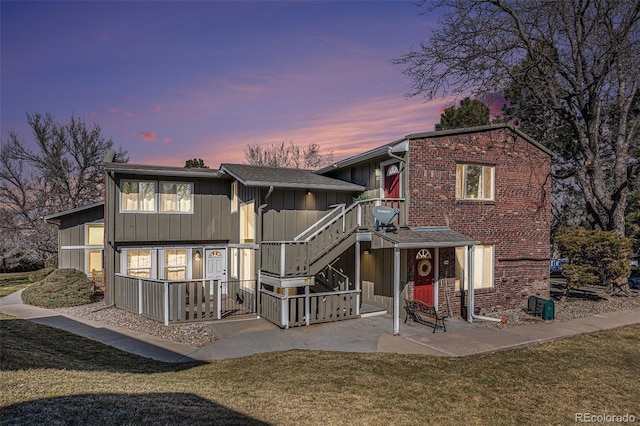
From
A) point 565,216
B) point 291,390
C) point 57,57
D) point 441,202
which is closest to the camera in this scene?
point 291,390

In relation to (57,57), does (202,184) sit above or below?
below

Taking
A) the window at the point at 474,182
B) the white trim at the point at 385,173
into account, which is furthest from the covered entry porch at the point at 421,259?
the window at the point at 474,182

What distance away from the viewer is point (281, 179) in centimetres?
1388

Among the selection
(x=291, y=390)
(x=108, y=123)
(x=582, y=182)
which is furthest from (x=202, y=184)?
(x=108, y=123)

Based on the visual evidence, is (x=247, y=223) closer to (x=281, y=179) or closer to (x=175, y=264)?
(x=281, y=179)

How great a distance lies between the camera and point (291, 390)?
21.3 feet

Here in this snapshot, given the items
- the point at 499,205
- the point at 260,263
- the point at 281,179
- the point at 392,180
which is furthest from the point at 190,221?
the point at 499,205

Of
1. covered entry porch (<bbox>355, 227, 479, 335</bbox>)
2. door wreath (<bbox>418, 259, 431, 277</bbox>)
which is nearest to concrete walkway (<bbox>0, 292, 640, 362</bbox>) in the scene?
covered entry porch (<bbox>355, 227, 479, 335</bbox>)

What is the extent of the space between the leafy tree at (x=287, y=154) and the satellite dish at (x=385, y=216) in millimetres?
30454

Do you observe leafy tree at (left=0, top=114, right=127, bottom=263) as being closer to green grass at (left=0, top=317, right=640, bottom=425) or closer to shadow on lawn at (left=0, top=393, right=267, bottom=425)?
green grass at (left=0, top=317, right=640, bottom=425)

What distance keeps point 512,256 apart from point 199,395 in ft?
41.6

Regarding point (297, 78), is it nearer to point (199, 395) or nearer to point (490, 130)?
point (490, 130)

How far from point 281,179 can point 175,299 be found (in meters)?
5.36

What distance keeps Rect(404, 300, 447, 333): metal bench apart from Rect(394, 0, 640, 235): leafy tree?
10903 millimetres
